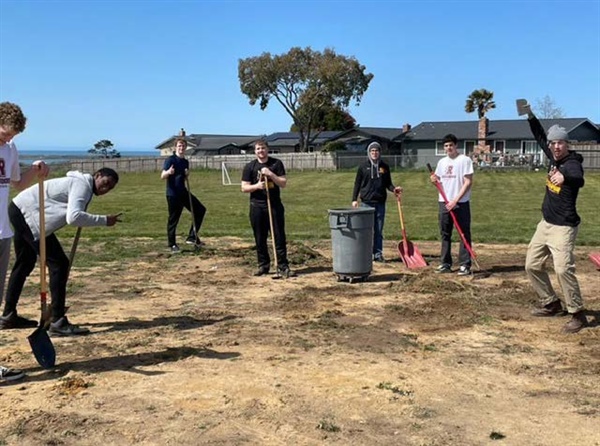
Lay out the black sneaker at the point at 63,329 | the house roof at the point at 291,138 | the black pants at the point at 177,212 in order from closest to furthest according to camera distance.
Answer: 1. the black sneaker at the point at 63,329
2. the black pants at the point at 177,212
3. the house roof at the point at 291,138

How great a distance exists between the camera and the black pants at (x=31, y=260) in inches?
248

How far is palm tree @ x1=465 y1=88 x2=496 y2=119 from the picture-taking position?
74.0 meters

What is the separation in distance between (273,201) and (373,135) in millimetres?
64034

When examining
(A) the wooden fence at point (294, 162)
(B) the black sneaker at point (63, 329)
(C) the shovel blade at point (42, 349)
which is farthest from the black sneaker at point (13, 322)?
(A) the wooden fence at point (294, 162)

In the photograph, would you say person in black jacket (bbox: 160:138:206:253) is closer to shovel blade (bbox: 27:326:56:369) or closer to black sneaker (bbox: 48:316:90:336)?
black sneaker (bbox: 48:316:90:336)

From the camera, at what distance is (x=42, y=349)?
17.9 feet

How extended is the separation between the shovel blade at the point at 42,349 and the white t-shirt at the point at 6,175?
84cm

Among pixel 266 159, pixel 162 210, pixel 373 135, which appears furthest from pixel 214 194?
pixel 373 135

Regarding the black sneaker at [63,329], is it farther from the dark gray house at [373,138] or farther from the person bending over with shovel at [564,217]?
the dark gray house at [373,138]

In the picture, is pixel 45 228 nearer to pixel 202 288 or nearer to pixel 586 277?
pixel 202 288

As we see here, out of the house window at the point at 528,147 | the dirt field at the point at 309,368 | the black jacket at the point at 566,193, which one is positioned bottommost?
the dirt field at the point at 309,368

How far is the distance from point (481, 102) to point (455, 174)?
6853 centimetres

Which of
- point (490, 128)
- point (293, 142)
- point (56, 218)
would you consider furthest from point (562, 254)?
point (293, 142)

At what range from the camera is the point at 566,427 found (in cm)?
441
